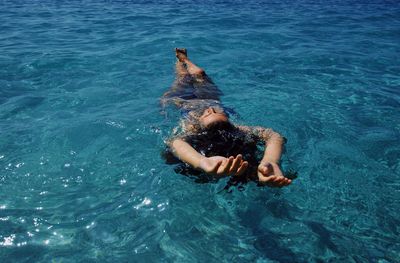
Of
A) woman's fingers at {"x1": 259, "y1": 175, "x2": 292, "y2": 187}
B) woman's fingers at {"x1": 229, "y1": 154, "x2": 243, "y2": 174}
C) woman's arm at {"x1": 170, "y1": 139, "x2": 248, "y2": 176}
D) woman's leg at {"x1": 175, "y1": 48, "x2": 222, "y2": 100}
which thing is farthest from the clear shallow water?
woman's fingers at {"x1": 229, "y1": 154, "x2": 243, "y2": 174}

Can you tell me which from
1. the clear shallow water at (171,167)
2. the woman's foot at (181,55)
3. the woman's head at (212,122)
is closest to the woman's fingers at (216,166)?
the clear shallow water at (171,167)

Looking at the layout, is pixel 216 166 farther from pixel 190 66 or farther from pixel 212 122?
pixel 190 66

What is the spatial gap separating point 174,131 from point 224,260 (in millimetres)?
2019

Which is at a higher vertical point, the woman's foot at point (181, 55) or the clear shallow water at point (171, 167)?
the woman's foot at point (181, 55)

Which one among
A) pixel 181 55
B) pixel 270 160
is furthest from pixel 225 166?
pixel 181 55

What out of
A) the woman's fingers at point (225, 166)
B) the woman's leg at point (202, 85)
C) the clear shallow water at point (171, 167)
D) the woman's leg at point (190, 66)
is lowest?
the clear shallow water at point (171, 167)

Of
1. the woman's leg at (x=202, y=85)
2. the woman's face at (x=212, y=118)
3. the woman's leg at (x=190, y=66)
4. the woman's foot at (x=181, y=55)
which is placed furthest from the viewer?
the woman's foot at (x=181, y=55)

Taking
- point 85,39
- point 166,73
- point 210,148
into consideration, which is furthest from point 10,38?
point 210,148

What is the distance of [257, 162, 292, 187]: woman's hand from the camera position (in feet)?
9.43

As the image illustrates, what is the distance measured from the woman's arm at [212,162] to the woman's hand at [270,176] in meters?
0.18

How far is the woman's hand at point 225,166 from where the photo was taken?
9.21 ft

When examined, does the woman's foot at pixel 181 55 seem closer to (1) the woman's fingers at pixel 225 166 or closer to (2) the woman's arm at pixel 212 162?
(2) the woman's arm at pixel 212 162

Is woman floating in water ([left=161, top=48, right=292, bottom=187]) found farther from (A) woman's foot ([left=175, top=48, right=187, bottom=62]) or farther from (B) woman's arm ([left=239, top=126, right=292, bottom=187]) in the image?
(A) woman's foot ([left=175, top=48, right=187, bottom=62])

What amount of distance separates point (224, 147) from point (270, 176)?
41.1 inches
